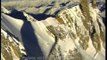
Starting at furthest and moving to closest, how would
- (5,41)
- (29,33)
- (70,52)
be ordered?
(29,33), (70,52), (5,41)

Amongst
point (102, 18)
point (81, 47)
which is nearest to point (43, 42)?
point (81, 47)

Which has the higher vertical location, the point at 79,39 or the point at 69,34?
the point at 69,34

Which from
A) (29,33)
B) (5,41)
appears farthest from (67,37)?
(5,41)

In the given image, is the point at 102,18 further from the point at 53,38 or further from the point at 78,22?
the point at 53,38

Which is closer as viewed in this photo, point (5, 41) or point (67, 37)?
point (5, 41)

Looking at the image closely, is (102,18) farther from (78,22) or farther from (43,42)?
(43,42)

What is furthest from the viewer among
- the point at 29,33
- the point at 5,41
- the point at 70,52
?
the point at 29,33

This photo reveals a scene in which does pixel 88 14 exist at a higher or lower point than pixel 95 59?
higher
